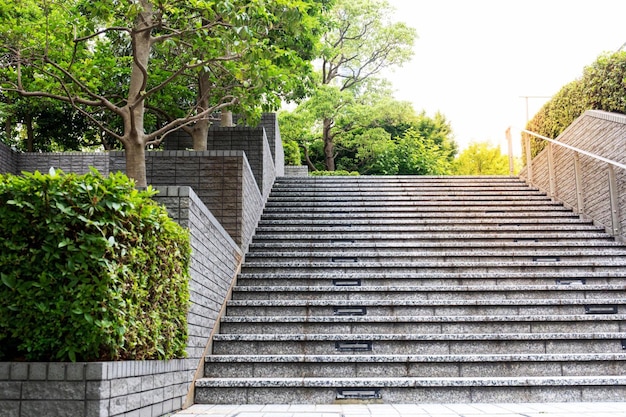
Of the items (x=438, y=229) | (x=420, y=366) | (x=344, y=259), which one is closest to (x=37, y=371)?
(x=420, y=366)

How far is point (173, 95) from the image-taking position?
30.7 ft

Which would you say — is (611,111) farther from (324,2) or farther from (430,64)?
(430,64)

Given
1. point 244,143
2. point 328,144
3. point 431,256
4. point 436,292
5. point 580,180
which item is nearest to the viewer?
point 436,292

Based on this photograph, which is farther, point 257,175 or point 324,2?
point 324,2

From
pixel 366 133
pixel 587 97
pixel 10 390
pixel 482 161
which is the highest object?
pixel 366 133

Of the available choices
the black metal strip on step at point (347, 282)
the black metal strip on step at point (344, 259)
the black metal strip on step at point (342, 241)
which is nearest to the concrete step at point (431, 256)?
the black metal strip on step at point (344, 259)

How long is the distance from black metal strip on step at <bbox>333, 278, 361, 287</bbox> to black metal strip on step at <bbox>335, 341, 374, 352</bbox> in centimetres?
133

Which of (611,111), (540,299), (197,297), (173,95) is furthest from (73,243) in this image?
(611,111)

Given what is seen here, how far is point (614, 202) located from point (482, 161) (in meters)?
18.2

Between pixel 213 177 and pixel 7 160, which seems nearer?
pixel 213 177

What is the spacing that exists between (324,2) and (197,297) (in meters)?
7.93

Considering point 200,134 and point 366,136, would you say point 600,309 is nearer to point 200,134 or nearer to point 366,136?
point 200,134

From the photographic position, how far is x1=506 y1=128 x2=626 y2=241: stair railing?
7.82 meters

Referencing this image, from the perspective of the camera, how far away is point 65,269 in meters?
2.79
